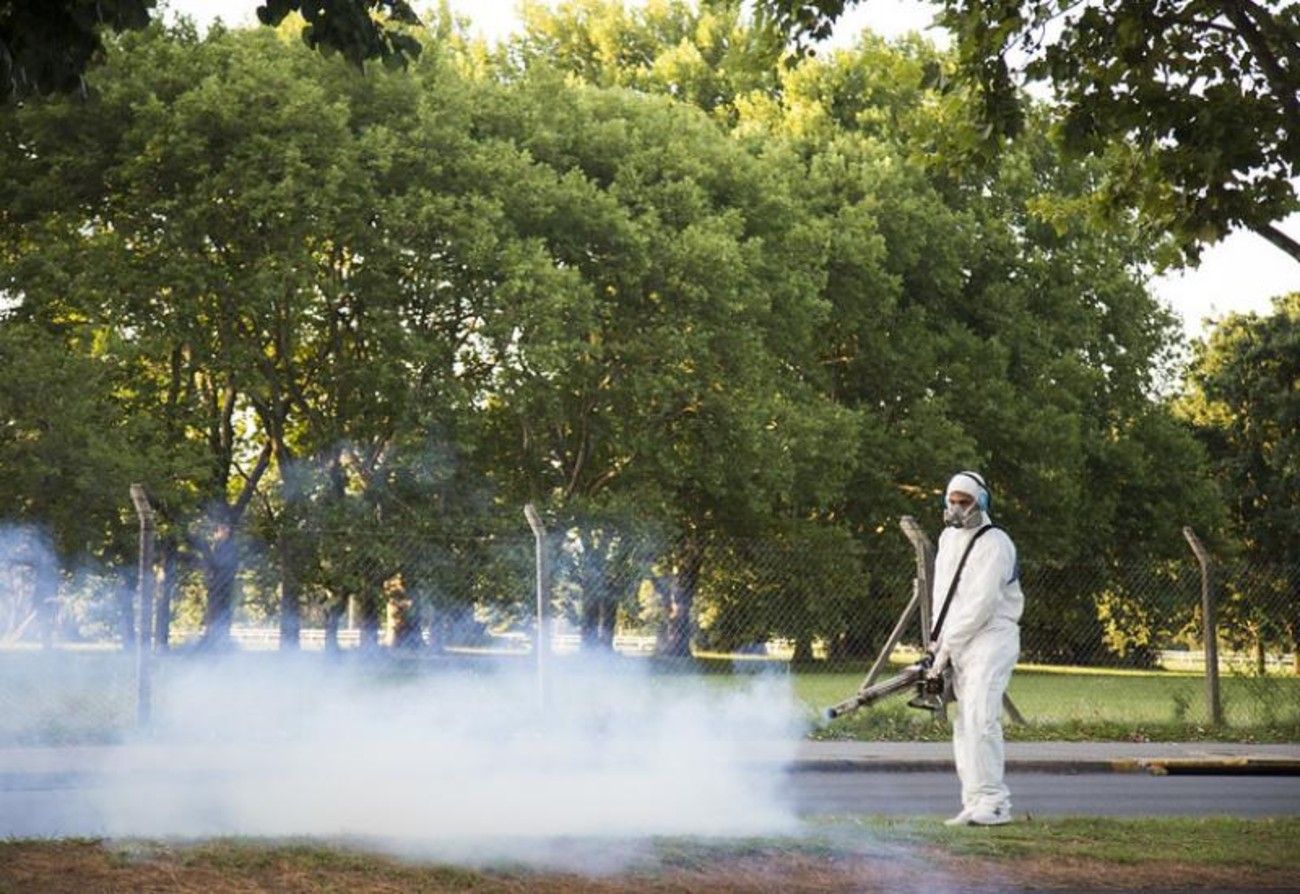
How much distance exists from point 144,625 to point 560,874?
10.4 m

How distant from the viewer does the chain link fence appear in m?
21.2

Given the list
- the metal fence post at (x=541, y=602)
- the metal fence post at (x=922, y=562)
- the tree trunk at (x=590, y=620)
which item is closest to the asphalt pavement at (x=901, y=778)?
the metal fence post at (x=922, y=562)

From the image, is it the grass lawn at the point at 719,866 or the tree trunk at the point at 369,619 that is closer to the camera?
the grass lawn at the point at 719,866

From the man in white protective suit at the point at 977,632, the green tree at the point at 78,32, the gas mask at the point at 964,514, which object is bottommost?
the man in white protective suit at the point at 977,632

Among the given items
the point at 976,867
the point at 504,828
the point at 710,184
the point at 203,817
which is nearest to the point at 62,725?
the point at 203,817

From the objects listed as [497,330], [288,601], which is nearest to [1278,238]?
[288,601]

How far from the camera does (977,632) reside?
1181cm

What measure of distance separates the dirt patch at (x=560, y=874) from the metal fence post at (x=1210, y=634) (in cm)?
1080

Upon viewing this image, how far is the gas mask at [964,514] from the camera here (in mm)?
11680

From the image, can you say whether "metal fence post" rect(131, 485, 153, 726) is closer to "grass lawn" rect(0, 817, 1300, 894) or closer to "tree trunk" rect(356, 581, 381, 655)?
"tree trunk" rect(356, 581, 381, 655)

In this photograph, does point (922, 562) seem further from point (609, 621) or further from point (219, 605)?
point (219, 605)

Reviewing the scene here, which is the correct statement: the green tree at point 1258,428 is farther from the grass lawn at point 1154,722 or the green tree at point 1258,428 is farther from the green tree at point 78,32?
the green tree at point 78,32

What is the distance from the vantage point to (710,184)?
4388cm

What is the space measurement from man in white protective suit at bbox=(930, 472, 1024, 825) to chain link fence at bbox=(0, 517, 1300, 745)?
26.8 ft
